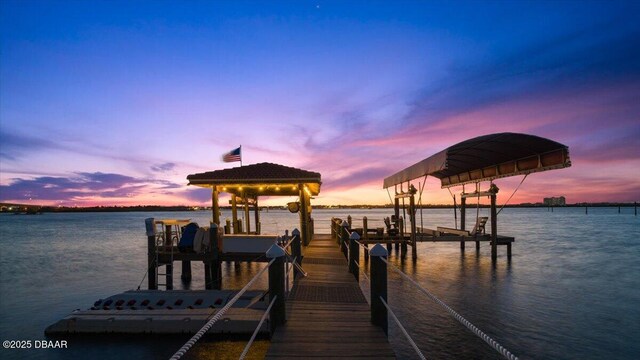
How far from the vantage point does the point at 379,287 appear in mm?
6312

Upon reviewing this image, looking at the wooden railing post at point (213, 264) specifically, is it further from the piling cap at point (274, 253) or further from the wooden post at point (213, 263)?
the piling cap at point (274, 253)

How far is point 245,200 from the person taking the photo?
23.9m

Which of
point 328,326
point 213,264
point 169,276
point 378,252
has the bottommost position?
point 169,276

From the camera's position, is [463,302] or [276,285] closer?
[276,285]

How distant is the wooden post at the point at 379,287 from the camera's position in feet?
20.7

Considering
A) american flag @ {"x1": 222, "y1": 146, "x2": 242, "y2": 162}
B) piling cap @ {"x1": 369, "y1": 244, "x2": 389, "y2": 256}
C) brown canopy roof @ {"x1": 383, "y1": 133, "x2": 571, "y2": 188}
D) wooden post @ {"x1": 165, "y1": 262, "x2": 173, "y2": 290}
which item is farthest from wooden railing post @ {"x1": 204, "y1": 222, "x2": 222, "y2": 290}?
piling cap @ {"x1": 369, "y1": 244, "x2": 389, "y2": 256}

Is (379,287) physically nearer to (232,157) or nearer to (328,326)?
(328,326)

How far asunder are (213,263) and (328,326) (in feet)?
38.4

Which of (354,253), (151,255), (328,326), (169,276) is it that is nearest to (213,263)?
(169,276)

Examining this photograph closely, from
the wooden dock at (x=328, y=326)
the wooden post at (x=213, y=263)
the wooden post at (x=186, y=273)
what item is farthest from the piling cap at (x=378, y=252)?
the wooden post at (x=186, y=273)

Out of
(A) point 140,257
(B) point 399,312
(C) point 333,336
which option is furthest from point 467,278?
(A) point 140,257

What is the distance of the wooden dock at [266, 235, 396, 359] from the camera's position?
17.5 feet

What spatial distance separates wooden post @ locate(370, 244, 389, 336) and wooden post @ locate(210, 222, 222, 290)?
417 inches

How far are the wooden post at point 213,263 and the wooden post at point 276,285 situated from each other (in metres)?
9.85
